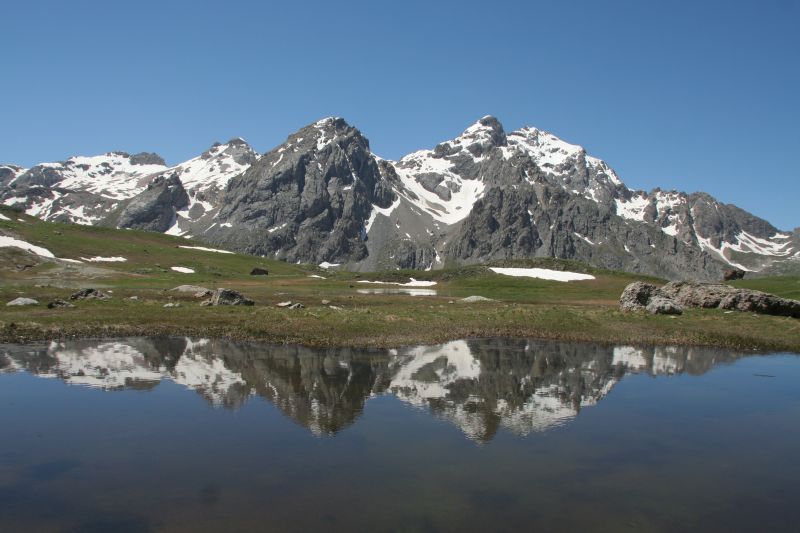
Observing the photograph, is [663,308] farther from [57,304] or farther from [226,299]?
[57,304]

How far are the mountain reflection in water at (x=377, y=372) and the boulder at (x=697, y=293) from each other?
2463 cm

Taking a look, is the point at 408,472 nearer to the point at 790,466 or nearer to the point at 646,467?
the point at 646,467

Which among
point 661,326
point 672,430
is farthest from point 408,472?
point 661,326

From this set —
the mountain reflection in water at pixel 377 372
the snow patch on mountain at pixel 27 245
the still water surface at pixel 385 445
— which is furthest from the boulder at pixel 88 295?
the snow patch on mountain at pixel 27 245

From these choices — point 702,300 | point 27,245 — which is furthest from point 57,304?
point 27,245

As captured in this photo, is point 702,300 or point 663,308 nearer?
point 663,308

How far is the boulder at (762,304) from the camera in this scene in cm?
5641

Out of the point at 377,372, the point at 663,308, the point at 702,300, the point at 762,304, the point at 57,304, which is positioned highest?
the point at 762,304

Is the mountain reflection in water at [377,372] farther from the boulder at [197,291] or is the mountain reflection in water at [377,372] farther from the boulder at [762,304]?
the boulder at [197,291]

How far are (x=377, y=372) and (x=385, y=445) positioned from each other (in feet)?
38.8

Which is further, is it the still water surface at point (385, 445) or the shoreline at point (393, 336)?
the shoreline at point (393, 336)

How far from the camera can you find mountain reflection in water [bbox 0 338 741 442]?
23.2 metres

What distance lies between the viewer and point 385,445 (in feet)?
60.5

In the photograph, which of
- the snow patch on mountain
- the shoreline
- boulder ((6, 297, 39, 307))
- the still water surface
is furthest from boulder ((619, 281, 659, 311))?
the snow patch on mountain
